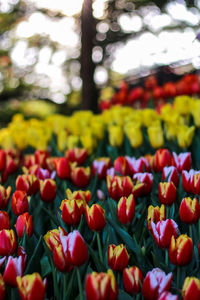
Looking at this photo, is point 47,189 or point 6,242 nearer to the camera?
point 6,242

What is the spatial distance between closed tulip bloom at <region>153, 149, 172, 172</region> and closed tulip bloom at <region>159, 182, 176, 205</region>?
1.28ft

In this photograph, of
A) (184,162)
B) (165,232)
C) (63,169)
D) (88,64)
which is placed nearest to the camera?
(165,232)

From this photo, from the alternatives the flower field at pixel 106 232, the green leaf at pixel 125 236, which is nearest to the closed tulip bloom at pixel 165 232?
the flower field at pixel 106 232

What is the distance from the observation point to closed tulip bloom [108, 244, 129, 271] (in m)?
1.03

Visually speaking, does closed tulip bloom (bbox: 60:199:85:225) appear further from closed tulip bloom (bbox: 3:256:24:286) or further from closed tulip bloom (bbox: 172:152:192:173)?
closed tulip bloom (bbox: 172:152:192:173)

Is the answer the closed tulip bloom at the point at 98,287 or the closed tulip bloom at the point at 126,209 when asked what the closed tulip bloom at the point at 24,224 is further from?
the closed tulip bloom at the point at 98,287

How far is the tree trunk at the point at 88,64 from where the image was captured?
13.4ft

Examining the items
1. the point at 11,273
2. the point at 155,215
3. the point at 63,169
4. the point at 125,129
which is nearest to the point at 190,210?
the point at 155,215

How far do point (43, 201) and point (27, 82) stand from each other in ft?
36.8

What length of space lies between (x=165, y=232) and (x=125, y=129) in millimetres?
A: 1469

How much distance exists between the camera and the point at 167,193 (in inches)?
52.7

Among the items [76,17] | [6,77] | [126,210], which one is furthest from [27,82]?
[126,210]

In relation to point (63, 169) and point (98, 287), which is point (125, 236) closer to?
point (98, 287)

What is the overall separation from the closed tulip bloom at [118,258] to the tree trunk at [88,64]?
127 inches
